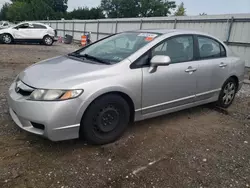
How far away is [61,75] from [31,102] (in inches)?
18.4

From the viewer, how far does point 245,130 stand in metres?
3.74

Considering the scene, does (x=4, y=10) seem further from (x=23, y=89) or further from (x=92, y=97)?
(x=92, y=97)

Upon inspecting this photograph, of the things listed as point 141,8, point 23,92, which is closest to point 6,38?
point 23,92

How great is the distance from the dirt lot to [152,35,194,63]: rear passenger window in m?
1.07

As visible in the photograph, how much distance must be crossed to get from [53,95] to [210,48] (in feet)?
Answer: 9.48

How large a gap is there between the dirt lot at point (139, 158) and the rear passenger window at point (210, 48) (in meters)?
1.23

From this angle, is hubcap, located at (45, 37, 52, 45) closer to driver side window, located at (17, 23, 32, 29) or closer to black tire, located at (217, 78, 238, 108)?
driver side window, located at (17, 23, 32, 29)

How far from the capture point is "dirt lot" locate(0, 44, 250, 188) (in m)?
2.39

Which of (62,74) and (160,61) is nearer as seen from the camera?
(62,74)

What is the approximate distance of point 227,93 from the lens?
4516mm

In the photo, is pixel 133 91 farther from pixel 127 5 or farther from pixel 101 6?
pixel 101 6

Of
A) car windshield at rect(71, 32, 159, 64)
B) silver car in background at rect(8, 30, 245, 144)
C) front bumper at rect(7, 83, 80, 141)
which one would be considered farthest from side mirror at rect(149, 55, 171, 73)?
front bumper at rect(7, 83, 80, 141)

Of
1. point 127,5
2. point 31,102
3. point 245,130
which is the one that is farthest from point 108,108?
point 127,5

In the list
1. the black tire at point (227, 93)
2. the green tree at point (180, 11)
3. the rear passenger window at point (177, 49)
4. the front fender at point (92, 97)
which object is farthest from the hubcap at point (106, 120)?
the green tree at point (180, 11)
